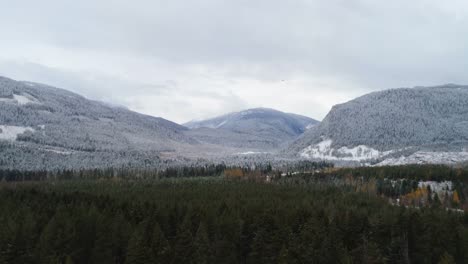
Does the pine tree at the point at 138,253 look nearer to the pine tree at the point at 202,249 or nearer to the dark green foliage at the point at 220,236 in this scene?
the dark green foliage at the point at 220,236

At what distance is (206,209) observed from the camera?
97750mm

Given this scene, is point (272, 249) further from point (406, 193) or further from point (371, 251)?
point (406, 193)

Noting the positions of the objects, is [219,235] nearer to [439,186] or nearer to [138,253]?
[138,253]

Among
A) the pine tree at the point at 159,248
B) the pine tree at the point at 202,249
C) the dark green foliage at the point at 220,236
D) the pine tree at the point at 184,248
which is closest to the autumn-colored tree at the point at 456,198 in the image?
the dark green foliage at the point at 220,236

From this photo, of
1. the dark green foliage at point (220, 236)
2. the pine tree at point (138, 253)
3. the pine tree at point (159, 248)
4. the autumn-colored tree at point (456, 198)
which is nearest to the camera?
the pine tree at point (138, 253)

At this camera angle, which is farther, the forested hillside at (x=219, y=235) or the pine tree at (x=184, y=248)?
the pine tree at (x=184, y=248)

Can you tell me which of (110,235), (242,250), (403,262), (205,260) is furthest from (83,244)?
(403,262)

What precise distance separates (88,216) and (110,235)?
435 inches

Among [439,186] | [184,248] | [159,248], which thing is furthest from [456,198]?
[159,248]

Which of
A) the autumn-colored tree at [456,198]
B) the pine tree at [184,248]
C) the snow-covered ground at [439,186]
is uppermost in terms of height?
the snow-covered ground at [439,186]

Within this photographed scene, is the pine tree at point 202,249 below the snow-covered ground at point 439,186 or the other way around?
below

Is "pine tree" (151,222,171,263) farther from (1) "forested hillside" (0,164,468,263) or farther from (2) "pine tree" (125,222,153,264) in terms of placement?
(2) "pine tree" (125,222,153,264)

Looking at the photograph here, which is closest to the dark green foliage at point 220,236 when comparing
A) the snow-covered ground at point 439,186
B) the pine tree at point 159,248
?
the pine tree at point 159,248

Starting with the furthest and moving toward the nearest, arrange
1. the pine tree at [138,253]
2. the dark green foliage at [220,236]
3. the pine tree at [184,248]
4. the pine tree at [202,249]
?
1. the pine tree at [184,248]
2. the pine tree at [202,249]
3. the dark green foliage at [220,236]
4. the pine tree at [138,253]
